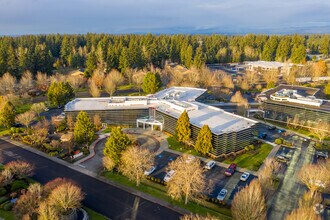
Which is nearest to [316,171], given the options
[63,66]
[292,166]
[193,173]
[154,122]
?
[292,166]

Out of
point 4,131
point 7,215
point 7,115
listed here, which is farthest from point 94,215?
point 4,131

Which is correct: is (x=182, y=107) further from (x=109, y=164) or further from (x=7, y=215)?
(x=7, y=215)

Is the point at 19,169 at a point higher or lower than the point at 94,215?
higher

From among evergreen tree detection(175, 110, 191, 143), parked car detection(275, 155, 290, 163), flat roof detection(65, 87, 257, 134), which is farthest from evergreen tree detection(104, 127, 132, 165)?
parked car detection(275, 155, 290, 163)

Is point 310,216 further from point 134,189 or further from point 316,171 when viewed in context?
point 134,189

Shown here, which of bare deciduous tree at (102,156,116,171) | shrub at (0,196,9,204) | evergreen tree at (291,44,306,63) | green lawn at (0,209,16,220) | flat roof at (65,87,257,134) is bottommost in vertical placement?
green lawn at (0,209,16,220)

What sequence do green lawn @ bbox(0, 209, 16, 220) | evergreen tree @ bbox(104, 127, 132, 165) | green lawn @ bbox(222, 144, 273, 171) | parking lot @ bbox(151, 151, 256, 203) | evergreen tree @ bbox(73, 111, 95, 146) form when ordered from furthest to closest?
1. evergreen tree @ bbox(73, 111, 95, 146)
2. green lawn @ bbox(222, 144, 273, 171)
3. evergreen tree @ bbox(104, 127, 132, 165)
4. parking lot @ bbox(151, 151, 256, 203)
5. green lawn @ bbox(0, 209, 16, 220)

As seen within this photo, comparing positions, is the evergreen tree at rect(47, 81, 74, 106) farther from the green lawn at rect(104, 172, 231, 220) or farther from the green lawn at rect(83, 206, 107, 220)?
the green lawn at rect(83, 206, 107, 220)
